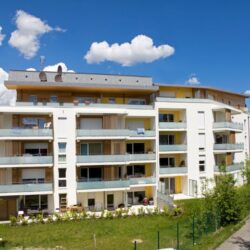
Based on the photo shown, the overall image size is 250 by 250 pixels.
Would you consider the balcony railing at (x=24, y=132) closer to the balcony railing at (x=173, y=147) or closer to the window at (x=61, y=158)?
the window at (x=61, y=158)

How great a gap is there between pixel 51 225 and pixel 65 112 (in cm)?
1043

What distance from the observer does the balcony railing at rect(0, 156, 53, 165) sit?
101 ft

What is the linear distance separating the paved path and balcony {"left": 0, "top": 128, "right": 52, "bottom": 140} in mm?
18268

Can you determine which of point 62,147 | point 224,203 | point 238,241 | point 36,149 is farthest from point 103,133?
point 238,241

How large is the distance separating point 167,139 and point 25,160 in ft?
54.9

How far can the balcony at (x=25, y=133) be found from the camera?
102ft

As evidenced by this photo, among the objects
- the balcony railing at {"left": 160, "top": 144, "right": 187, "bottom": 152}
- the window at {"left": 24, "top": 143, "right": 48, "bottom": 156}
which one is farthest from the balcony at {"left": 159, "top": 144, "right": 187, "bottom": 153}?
the window at {"left": 24, "top": 143, "right": 48, "bottom": 156}

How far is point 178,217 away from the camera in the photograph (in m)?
29.7

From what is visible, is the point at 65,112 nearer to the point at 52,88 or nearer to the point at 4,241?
the point at 52,88

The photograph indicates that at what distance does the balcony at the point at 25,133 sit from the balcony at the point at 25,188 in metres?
4.21

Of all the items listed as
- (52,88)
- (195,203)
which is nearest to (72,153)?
(52,88)

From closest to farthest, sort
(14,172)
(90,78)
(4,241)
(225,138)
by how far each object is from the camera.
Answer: (4,241), (14,172), (90,78), (225,138)

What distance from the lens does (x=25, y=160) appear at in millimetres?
31297

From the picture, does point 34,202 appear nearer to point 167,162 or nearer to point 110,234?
point 110,234
